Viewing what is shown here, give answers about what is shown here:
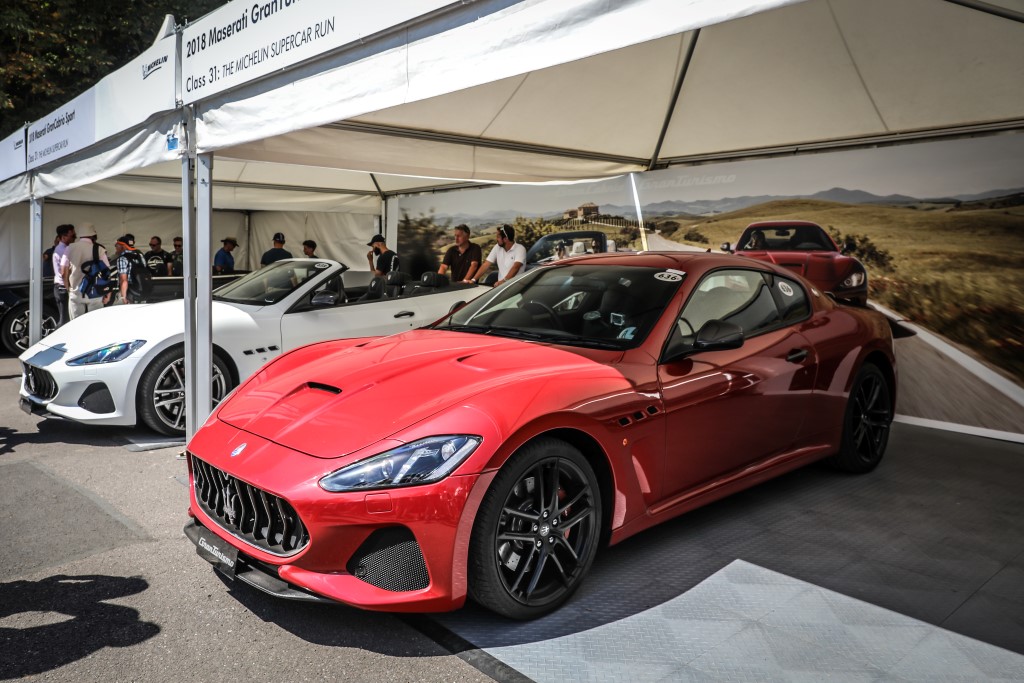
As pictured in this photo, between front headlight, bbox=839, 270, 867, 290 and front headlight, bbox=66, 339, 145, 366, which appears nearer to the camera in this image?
front headlight, bbox=66, 339, 145, 366

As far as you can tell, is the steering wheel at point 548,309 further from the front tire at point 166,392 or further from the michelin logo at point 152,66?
the michelin logo at point 152,66

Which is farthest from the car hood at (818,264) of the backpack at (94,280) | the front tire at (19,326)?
the front tire at (19,326)

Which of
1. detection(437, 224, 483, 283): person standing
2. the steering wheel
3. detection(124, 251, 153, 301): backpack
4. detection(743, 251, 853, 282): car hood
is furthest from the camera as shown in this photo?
detection(437, 224, 483, 283): person standing

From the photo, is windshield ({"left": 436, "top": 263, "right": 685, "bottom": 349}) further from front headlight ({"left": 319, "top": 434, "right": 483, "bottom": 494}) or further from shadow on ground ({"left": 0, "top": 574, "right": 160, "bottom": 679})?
shadow on ground ({"left": 0, "top": 574, "right": 160, "bottom": 679})

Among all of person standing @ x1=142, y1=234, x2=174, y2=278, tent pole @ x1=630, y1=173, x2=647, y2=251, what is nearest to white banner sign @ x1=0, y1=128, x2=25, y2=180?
person standing @ x1=142, y1=234, x2=174, y2=278

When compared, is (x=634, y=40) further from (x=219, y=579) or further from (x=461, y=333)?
(x=219, y=579)

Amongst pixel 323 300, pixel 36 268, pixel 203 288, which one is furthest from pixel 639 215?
pixel 36 268

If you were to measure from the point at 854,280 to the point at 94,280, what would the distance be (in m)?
8.90

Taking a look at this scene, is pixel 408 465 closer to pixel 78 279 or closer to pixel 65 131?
pixel 65 131

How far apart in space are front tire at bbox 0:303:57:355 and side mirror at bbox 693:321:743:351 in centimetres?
1042

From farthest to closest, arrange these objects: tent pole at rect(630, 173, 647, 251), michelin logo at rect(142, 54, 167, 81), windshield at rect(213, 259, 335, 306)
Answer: tent pole at rect(630, 173, 647, 251)
windshield at rect(213, 259, 335, 306)
michelin logo at rect(142, 54, 167, 81)

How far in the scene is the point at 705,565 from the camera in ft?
11.6

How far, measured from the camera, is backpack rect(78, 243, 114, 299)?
9.71m

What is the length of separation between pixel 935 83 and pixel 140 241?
1556 cm
